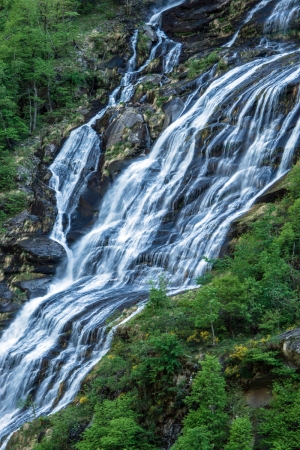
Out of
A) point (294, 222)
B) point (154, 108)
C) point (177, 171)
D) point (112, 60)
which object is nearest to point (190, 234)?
point (177, 171)

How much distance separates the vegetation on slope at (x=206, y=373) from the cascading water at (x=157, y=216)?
107 inches

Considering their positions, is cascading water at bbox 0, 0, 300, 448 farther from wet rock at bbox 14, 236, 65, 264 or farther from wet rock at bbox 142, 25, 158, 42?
wet rock at bbox 142, 25, 158, 42

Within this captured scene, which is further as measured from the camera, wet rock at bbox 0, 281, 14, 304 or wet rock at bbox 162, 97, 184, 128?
wet rock at bbox 162, 97, 184, 128

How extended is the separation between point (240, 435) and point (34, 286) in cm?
1717

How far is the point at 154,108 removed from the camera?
107ft

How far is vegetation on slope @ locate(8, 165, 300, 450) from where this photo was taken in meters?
10.2

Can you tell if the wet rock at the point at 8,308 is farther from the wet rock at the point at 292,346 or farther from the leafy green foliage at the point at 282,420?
the leafy green foliage at the point at 282,420

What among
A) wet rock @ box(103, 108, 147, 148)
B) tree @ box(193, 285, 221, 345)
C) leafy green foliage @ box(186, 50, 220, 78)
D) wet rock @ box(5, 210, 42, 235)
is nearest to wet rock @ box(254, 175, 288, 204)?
tree @ box(193, 285, 221, 345)

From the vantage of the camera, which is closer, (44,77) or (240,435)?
(240,435)

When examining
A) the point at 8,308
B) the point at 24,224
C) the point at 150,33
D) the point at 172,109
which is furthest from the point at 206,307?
the point at 150,33

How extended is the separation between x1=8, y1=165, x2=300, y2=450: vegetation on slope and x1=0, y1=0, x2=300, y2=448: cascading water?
273 centimetres

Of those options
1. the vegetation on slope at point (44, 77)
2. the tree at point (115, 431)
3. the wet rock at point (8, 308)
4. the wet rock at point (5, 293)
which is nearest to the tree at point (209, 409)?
the tree at point (115, 431)

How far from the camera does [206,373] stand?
10.7m

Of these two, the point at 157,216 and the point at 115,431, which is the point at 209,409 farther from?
the point at 157,216
